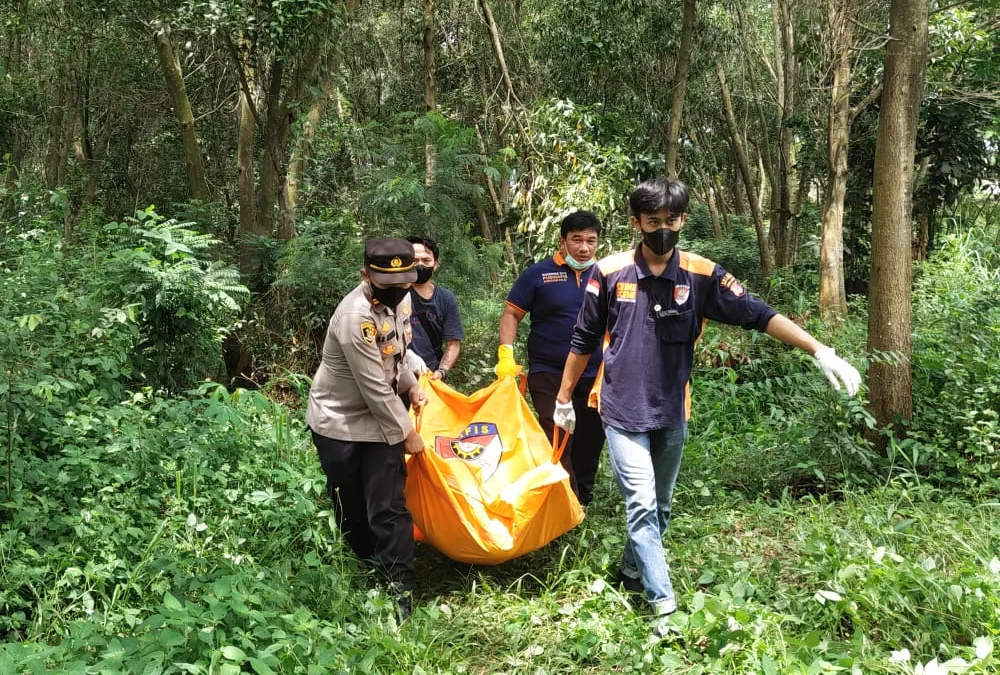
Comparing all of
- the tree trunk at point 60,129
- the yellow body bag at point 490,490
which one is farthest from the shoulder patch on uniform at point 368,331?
the tree trunk at point 60,129

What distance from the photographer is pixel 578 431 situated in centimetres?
452

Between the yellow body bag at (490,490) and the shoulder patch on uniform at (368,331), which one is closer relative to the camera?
the shoulder patch on uniform at (368,331)

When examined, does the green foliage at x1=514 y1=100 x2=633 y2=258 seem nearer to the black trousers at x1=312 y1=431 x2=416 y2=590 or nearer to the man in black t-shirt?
the man in black t-shirt

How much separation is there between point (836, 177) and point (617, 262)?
6231 mm

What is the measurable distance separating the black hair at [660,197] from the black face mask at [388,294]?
42.0 inches

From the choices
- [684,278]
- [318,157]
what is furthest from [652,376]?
[318,157]

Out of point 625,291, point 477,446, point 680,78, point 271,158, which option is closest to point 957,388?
point 625,291

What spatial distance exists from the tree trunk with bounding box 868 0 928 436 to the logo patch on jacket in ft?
8.14

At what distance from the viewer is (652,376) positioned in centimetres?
335

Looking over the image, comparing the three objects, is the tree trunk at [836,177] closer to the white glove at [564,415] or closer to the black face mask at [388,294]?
the white glove at [564,415]

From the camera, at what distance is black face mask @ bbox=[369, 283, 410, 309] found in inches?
140

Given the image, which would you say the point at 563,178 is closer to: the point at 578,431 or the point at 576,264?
the point at 576,264

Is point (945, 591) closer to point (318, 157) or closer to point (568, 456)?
point (568, 456)

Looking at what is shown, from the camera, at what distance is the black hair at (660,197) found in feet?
10.6
